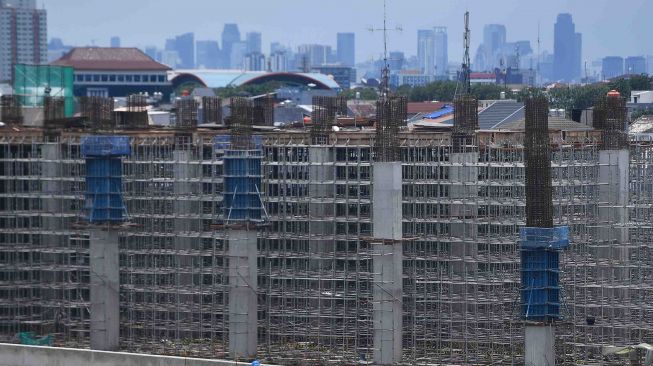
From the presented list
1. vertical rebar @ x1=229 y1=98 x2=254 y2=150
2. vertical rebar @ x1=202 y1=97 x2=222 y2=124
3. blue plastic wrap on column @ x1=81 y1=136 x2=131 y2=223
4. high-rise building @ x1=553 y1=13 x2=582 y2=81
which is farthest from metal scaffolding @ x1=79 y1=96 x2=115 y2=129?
high-rise building @ x1=553 y1=13 x2=582 y2=81

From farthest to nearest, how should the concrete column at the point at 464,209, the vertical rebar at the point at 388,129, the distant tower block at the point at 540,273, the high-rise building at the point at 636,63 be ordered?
the high-rise building at the point at 636,63
the concrete column at the point at 464,209
the vertical rebar at the point at 388,129
the distant tower block at the point at 540,273

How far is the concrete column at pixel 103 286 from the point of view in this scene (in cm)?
4862

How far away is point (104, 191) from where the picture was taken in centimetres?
4856

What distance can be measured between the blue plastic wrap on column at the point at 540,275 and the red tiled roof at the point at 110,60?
126928mm

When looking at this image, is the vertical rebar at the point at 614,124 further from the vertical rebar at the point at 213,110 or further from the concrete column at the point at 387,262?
the vertical rebar at the point at 213,110

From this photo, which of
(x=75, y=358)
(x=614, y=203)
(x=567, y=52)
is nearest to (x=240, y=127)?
(x=75, y=358)

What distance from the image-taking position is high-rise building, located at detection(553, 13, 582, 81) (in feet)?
452

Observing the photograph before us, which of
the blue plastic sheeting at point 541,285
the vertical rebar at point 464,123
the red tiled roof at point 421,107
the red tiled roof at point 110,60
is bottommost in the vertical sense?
the blue plastic sheeting at point 541,285

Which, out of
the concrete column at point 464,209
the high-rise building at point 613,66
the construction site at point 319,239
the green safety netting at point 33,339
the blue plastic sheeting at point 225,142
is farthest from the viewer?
the high-rise building at point 613,66

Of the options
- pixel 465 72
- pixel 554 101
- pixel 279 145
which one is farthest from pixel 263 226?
pixel 554 101

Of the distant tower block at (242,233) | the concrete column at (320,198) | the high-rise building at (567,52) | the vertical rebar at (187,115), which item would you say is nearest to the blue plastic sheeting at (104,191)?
the distant tower block at (242,233)

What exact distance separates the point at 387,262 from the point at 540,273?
502cm

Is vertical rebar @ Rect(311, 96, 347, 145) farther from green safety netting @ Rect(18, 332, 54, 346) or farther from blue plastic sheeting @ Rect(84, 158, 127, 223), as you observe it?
green safety netting @ Rect(18, 332, 54, 346)

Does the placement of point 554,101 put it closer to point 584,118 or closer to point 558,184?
point 584,118
